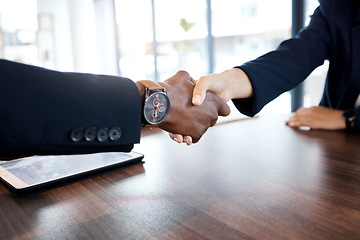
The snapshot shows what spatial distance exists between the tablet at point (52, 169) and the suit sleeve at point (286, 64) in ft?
1.33

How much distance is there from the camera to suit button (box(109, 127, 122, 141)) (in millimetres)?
542

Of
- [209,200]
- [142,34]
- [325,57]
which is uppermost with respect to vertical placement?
[142,34]

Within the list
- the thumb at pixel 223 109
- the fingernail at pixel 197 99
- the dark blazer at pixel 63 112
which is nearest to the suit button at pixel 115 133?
the dark blazer at pixel 63 112

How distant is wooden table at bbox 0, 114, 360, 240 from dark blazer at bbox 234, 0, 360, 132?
0.26 metres

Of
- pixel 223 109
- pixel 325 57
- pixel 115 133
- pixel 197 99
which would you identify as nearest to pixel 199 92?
pixel 197 99

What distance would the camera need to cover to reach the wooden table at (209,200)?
41cm

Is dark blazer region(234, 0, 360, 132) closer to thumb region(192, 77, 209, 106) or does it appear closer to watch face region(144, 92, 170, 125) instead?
thumb region(192, 77, 209, 106)

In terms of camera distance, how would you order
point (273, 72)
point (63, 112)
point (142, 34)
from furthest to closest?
1. point (142, 34)
2. point (273, 72)
3. point (63, 112)

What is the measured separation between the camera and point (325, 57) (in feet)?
3.78

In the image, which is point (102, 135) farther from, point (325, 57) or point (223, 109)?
point (325, 57)

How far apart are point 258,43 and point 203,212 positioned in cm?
445

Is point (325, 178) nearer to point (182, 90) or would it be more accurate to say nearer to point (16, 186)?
point (182, 90)

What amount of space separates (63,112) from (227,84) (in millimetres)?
486

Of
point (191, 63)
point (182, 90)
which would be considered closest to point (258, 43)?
point (191, 63)
